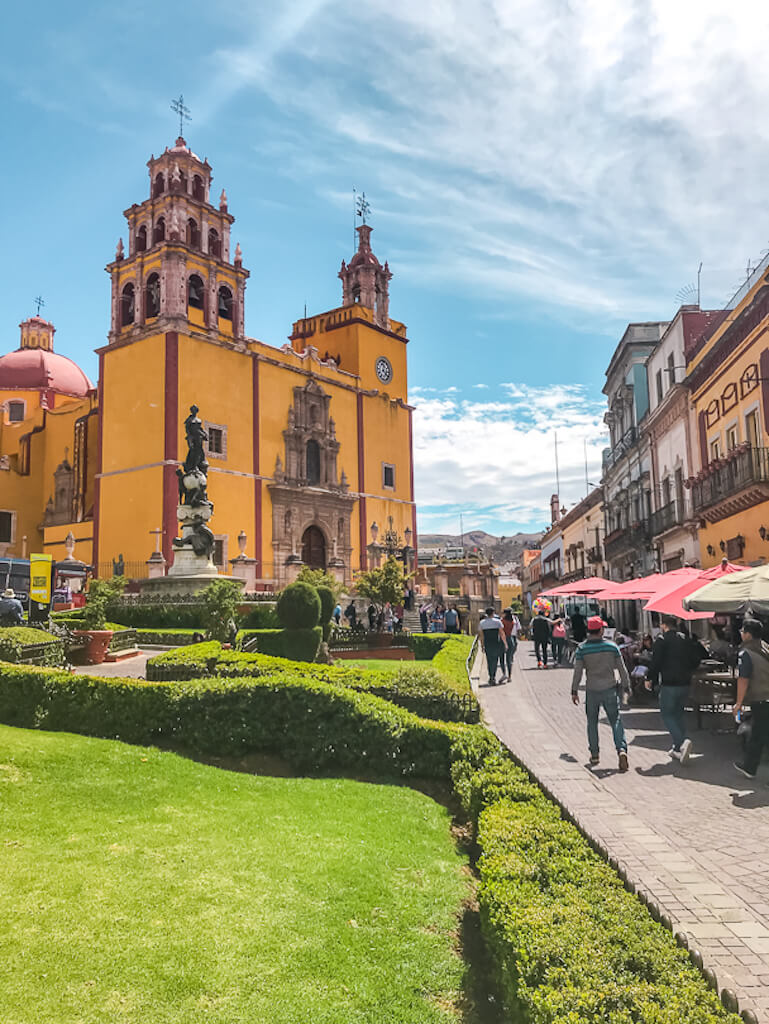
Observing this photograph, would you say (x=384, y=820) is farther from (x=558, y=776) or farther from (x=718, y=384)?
(x=718, y=384)

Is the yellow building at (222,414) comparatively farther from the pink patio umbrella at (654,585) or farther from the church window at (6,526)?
the pink patio umbrella at (654,585)

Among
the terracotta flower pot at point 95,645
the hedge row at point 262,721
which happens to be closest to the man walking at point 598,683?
the hedge row at point 262,721

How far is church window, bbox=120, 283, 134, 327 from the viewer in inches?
1391

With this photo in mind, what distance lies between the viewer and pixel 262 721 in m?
7.90

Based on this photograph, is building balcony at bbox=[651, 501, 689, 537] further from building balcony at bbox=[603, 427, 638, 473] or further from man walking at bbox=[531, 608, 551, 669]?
man walking at bbox=[531, 608, 551, 669]

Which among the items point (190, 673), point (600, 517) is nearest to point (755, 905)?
point (190, 673)

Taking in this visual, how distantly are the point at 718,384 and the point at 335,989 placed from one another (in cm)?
A: 1973

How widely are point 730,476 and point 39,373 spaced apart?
38.7 meters

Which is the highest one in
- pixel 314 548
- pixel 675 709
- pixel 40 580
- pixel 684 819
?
pixel 314 548

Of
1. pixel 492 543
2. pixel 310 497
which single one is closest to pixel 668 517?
pixel 310 497

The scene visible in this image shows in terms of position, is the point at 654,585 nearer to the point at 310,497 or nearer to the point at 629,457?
the point at 629,457

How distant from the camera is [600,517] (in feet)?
140

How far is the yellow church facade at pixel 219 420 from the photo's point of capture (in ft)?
106

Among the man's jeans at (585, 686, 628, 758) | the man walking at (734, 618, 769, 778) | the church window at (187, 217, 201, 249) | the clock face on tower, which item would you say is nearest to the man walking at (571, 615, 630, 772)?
the man's jeans at (585, 686, 628, 758)
